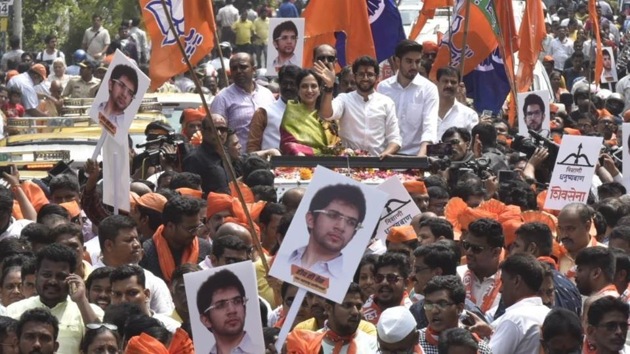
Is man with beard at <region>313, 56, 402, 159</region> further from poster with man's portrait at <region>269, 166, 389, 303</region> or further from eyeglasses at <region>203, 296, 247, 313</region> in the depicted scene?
eyeglasses at <region>203, 296, 247, 313</region>

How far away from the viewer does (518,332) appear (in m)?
10.9

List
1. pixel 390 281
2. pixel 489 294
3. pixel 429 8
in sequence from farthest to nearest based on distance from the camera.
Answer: pixel 429 8 → pixel 489 294 → pixel 390 281

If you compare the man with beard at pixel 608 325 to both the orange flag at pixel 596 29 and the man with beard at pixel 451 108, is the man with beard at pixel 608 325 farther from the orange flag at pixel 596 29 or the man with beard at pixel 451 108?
the orange flag at pixel 596 29

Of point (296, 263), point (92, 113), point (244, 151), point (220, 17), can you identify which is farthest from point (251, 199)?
point (220, 17)

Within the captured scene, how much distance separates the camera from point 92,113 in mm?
13578

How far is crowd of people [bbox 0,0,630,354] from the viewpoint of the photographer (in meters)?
10.4

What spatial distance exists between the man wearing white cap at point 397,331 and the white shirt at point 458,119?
24.3 feet

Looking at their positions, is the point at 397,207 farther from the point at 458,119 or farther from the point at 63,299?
the point at 458,119

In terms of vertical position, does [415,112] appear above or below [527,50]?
above

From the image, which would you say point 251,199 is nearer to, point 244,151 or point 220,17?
point 244,151

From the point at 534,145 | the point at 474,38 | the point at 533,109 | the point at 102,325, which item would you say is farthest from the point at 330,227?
the point at 474,38

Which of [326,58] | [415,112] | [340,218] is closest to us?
[340,218]

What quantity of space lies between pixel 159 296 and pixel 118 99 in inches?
77.1

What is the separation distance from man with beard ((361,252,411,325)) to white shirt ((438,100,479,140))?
608 centimetres
